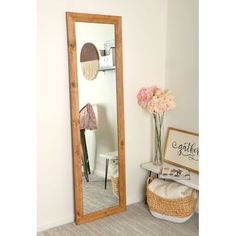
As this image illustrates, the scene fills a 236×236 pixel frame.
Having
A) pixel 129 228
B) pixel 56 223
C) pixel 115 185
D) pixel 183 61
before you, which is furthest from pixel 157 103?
pixel 56 223

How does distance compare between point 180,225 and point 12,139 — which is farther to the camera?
A: point 180,225

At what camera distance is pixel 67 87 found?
110 inches

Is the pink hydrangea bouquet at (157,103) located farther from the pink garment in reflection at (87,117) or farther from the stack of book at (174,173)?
the pink garment in reflection at (87,117)

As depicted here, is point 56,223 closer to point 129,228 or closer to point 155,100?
point 129,228

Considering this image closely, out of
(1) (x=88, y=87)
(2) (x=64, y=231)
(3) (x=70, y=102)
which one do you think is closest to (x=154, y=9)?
(1) (x=88, y=87)

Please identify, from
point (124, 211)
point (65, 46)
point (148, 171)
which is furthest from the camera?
point (148, 171)

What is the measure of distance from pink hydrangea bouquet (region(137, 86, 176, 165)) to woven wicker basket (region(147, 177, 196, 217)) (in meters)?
0.52

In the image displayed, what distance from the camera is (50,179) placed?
281 cm

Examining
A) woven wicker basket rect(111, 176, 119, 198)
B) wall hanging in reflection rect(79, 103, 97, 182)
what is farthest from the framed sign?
wall hanging in reflection rect(79, 103, 97, 182)

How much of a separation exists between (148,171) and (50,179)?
1150 mm

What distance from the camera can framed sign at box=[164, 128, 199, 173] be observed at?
308 centimetres

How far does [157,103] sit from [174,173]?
701mm

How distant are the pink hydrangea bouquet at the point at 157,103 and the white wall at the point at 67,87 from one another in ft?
0.43
